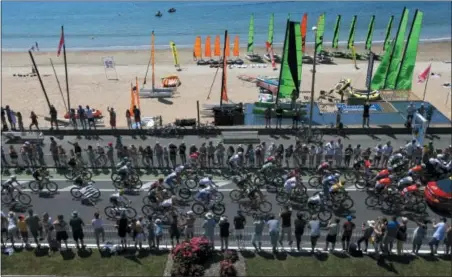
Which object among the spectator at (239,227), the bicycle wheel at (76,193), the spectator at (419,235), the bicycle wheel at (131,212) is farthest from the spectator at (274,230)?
the bicycle wheel at (76,193)

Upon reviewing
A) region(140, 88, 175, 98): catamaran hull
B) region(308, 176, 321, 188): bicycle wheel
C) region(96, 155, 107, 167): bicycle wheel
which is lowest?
region(308, 176, 321, 188): bicycle wheel

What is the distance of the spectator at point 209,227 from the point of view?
48.7 feet

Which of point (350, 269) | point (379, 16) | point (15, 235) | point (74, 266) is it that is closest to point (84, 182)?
point (15, 235)

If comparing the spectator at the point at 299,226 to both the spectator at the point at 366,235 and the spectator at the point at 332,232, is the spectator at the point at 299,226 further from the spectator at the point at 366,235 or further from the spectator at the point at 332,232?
the spectator at the point at 366,235

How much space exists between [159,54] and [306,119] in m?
37.7

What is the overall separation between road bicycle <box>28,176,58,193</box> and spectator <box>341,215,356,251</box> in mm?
12310

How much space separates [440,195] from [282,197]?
591cm

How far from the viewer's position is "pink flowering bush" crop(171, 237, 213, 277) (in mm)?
13688

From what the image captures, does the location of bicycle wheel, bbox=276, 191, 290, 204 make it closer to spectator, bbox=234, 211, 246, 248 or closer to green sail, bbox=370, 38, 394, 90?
spectator, bbox=234, 211, 246, 248

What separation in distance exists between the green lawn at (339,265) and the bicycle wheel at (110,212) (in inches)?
222

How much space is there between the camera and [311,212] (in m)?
17.2

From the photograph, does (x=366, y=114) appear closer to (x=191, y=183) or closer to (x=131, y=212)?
(x=191, y=183)

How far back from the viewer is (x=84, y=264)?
47.0 feet

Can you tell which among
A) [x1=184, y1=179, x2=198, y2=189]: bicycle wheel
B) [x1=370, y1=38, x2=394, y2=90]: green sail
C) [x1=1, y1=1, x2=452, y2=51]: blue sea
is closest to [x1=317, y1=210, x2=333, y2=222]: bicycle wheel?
[x1=184, y1=179, x2=198, y2=189]: bicycle wheel
